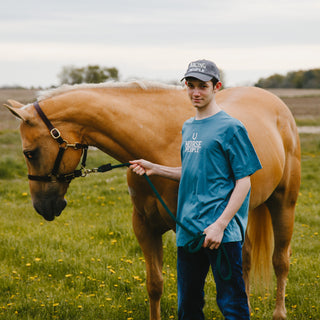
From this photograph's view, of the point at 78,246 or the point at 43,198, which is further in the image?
the point at 78,246

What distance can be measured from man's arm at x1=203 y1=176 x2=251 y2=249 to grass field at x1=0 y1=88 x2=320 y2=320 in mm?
1847

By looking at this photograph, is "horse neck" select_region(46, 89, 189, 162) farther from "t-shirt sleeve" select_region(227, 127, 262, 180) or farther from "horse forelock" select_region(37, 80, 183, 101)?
"t-shirt sleeve" select_region(227, 127, 262, 180)

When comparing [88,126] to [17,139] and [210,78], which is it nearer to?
[210,78]

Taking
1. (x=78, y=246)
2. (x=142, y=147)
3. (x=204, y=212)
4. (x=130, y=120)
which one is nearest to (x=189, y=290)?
(x=204, y=212)

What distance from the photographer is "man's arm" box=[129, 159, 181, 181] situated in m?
2.60

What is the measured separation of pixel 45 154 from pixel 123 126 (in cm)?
55

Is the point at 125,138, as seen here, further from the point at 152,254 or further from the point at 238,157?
the point at 152,254

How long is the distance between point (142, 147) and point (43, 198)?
78 centimetres

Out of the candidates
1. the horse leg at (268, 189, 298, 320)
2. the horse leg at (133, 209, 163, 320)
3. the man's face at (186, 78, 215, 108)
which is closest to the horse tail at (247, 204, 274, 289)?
the horse leg at (268, 189, 298, 320)

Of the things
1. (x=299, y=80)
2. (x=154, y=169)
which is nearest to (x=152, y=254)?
(x=154, y=169)

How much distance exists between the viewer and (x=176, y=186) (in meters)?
2.84

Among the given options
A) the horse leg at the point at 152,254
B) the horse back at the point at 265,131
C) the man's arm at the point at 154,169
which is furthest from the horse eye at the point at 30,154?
the horse back at the point at 265,131

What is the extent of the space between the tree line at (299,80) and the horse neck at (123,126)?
54.8 m

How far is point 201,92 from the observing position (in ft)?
7.56
